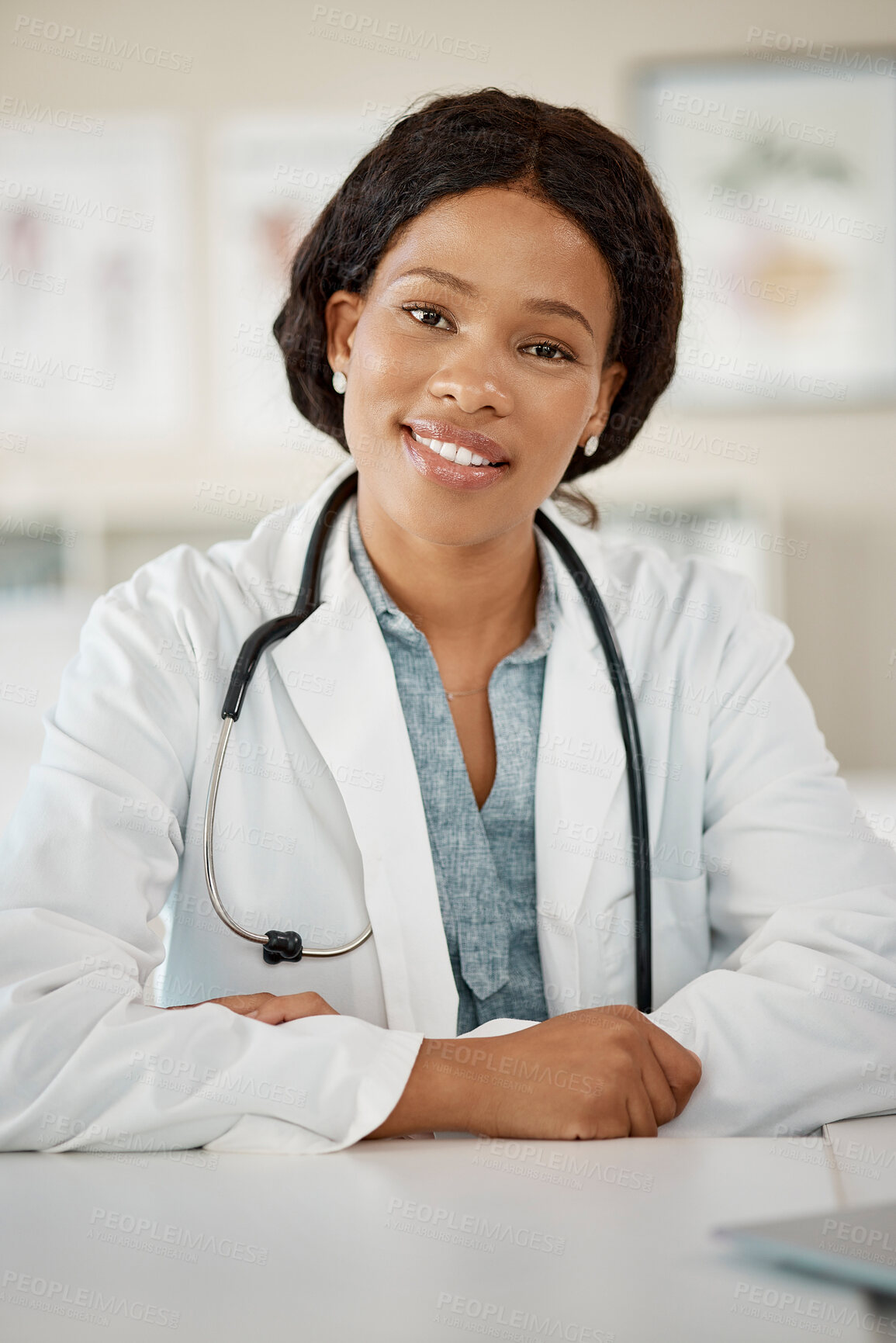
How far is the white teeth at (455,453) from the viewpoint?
120 cm

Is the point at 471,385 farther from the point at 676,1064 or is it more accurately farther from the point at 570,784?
the point at 676,1064

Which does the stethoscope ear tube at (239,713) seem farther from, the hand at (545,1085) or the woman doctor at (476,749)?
the hand at (545,1085)

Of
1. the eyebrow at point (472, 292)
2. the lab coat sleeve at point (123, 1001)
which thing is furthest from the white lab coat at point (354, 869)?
the eyebrow at point (472, 292)

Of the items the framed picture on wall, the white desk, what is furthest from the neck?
the framed picture on wall

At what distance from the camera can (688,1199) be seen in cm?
69

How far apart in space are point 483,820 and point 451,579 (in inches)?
11.4

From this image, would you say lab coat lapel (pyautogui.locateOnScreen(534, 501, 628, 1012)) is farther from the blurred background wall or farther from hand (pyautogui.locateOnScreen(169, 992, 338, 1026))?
the blurred background wall

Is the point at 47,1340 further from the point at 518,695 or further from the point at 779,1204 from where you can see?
the point at 518,695

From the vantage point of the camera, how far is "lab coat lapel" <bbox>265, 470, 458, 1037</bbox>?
1116mm

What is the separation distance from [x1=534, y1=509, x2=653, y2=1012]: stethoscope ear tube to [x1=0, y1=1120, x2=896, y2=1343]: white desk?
367mm

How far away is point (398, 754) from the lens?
119 centimetres

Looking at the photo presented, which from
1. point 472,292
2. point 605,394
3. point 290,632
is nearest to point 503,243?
point 472,292

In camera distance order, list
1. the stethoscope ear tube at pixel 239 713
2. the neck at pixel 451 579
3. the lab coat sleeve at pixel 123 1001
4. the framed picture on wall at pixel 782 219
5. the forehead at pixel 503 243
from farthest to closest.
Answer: the framed picture on wall at pixel 782 219 < the neck at pixel 451 579 < the forehead at pixel 503 243 < the stethoscope ear tube at pixel 239 713 < the lab coat sleeve at pixel 123 1001

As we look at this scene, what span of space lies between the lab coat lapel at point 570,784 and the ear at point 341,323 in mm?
420
